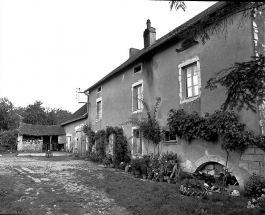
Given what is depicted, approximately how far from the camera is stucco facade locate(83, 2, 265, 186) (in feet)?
22.4

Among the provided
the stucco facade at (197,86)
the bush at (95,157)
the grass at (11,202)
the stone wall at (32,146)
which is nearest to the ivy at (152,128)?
the stucco facade at (197,86)

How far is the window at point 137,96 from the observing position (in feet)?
39.7

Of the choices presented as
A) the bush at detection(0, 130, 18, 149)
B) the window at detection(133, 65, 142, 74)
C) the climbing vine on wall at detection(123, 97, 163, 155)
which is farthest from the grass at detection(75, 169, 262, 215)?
the bush at detection(0, 130, 18, 149)

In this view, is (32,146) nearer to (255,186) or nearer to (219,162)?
(219,162)

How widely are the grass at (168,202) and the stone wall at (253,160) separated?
3.22 feet

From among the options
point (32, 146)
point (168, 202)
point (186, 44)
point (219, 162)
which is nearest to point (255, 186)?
point (219, 162)

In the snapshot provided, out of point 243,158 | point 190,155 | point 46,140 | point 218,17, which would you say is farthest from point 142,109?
point 46,140

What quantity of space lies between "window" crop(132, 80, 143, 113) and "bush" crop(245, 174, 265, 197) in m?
6.68

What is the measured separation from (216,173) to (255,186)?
1.69 metres

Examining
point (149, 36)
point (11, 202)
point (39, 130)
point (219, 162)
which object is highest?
point (149, 36)

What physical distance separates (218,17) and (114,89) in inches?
443

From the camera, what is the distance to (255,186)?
5.97 m

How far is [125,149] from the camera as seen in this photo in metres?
13.0

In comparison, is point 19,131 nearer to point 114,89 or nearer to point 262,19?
point 114,89
